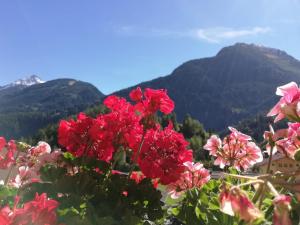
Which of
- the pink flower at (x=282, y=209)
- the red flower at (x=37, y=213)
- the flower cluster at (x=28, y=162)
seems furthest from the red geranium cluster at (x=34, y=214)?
the flower cluster at (x=28, y=162)

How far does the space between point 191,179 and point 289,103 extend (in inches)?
71.8

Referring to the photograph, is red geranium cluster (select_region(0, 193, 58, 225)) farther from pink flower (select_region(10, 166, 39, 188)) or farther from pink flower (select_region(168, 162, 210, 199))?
pink flower (select_region(10, 166, 39, 188))

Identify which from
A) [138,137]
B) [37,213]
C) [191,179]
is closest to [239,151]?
[191,179]

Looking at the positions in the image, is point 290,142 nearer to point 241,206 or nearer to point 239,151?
point 241,206

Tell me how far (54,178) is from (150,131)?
75 cm

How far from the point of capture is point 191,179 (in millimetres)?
3467

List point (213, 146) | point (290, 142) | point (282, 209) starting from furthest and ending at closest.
Result: point (213, 146), point (290, 142), point (282, 209)

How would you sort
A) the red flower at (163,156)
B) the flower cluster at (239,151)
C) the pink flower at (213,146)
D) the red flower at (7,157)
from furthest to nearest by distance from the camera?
the pink flower at (213,146), the red flower at (7,157), the flower cluster at (239,151), the red flower at (163,156)

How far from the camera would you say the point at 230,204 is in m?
1.24

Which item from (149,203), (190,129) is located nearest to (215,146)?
(149,203)

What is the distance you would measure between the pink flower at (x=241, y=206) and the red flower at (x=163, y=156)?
72.9 inches

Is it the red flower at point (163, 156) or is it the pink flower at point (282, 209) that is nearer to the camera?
the pink flower at point (282, 209)

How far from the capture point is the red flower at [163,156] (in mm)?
3113

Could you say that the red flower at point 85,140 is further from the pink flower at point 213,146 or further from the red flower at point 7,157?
the pink flower at point 213,146
